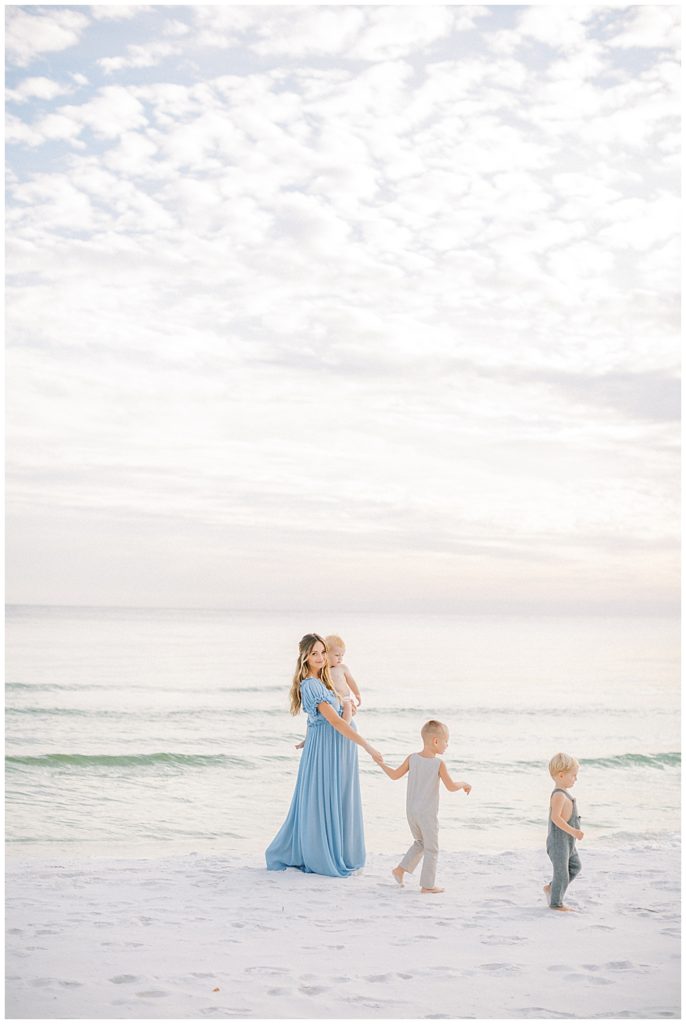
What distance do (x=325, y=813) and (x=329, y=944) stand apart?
177cm

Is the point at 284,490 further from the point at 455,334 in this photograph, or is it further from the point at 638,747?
the point at 638,747

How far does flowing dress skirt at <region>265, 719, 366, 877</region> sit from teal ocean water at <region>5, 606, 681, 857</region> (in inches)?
126

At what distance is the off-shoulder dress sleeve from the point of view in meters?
7.29

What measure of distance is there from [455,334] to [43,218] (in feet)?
59.3

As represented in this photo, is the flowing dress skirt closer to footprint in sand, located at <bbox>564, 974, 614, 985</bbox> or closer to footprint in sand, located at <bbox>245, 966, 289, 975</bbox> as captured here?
footprint in sand, located at <bbox>245, 966, 289, 975</bbox>

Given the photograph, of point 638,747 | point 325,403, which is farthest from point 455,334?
point 638,747

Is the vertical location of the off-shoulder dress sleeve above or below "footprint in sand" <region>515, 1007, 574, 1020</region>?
above

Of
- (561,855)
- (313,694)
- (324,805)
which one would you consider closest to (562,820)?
(561,855)

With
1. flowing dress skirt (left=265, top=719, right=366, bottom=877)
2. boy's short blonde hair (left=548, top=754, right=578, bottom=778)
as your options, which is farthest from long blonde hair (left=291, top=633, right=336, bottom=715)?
boy's short blonde hair (left=548, top=754, right=578, bottom=778)

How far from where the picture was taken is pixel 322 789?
24.0ft

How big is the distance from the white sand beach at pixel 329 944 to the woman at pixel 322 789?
0.19 metres

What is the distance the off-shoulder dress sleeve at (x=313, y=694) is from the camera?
7293mm

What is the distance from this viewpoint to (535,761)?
63.2 ft

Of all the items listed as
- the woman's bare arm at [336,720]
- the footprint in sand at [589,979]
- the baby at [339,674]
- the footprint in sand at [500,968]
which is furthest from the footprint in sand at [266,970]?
the baby at [339,674]
